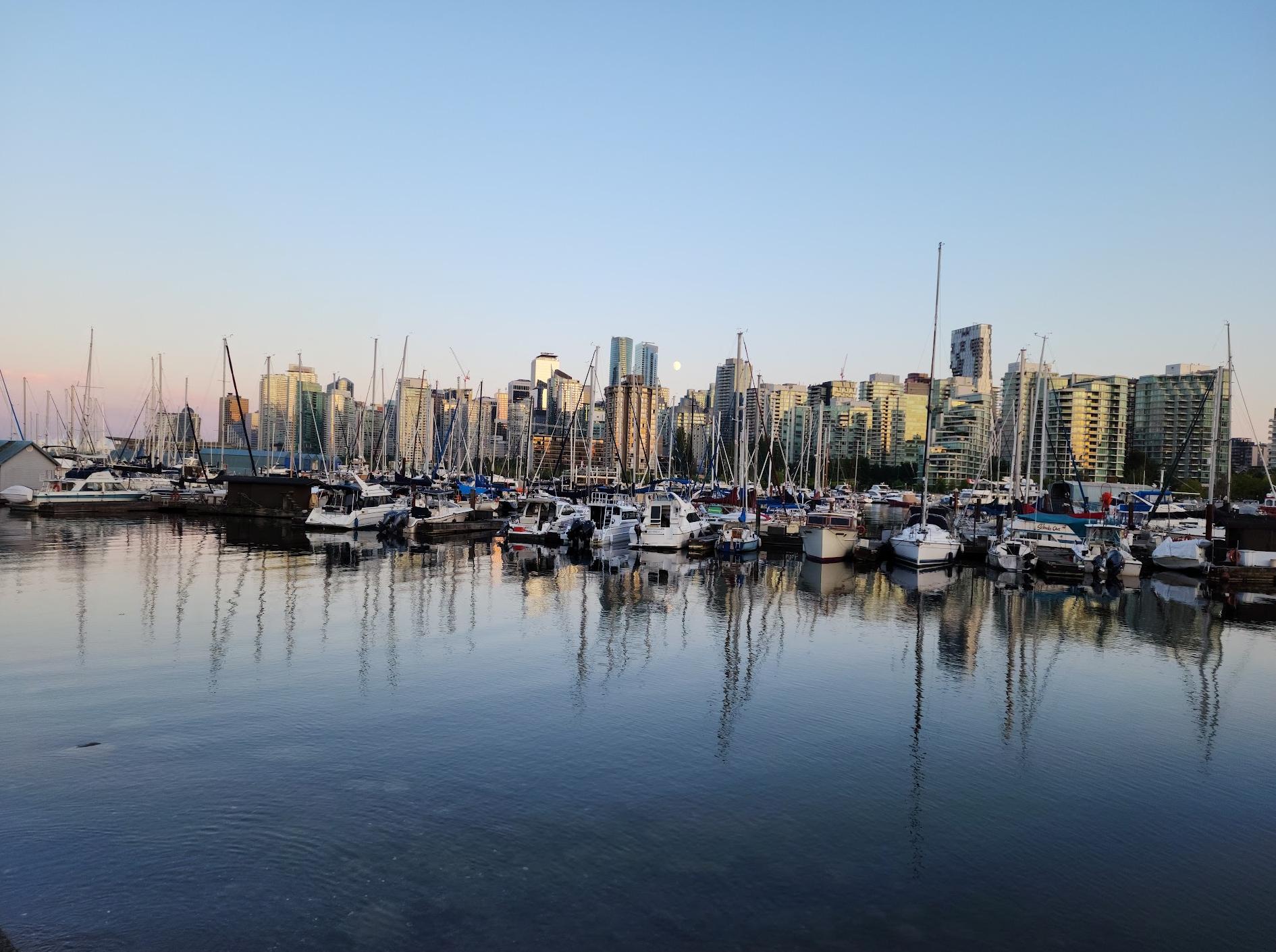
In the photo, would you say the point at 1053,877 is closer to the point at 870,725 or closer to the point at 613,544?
the point at 870,725

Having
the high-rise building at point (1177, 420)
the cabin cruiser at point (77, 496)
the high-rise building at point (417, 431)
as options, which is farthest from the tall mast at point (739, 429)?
the high-rise building at point (1177, 420)

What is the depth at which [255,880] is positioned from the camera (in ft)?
34.7

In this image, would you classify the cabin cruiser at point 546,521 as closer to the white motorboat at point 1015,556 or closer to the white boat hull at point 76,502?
the white motorboat at point 1015,556

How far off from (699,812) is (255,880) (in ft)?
20.4

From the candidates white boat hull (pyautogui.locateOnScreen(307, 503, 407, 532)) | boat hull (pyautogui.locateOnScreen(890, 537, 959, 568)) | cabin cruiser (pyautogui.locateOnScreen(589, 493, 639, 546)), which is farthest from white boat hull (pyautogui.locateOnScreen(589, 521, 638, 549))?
white boat hull (pyautogui.locateOnScreen(307, 503, 407, 532))

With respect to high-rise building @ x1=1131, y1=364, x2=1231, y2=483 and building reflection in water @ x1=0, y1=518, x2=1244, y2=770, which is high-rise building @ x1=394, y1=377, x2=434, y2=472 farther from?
high-rise building @ x1=1131, y1=364, x2=1231, y2=483

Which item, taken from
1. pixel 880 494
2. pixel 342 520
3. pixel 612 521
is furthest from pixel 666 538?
pixel 880 494

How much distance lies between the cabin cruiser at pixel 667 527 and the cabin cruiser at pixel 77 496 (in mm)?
43372

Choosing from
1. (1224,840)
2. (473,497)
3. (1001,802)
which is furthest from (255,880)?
(473,497)

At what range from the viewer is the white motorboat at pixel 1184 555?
49.1 m

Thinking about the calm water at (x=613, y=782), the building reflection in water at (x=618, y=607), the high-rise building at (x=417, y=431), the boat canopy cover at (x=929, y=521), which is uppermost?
the high-rise building at (x=417, y=431)

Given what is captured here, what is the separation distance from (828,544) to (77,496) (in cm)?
5748

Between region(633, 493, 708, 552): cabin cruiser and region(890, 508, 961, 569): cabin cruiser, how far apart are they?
12453mm

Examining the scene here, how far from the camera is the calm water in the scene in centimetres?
1023
